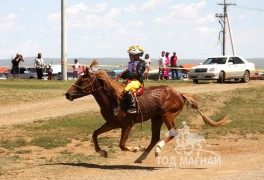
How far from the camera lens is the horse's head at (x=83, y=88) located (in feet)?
39.9

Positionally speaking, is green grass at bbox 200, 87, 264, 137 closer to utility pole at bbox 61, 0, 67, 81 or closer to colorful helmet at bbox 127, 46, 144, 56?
colorful helmet at bbox 127, 46, 144, 56

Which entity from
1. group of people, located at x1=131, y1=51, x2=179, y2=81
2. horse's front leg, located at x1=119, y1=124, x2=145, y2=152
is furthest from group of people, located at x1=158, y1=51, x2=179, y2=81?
horse's front leg, located at x1=119, y1=124, x2=145, y2=152

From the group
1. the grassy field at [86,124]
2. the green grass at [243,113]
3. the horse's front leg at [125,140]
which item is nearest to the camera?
the horse's front leg at [125,140]

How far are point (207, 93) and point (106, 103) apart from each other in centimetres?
1494

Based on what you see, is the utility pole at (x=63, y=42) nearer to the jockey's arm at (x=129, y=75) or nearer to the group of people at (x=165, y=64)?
the group of people at (x=165, y=64)

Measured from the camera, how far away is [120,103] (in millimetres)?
12219

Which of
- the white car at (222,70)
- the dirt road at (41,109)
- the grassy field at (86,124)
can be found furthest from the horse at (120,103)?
the white car at (222,70)

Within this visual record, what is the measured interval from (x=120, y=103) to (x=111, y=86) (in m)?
0.40

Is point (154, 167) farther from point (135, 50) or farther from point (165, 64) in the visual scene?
point (165, 64)

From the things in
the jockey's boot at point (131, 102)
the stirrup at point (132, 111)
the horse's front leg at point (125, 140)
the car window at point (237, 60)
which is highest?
the car window at point (237, 60)

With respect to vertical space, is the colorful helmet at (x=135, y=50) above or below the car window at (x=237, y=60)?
above

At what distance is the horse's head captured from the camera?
12.1 metres

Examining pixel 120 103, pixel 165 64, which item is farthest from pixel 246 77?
pixel 120 103

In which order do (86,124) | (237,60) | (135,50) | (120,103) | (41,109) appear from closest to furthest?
(120,103), (135,50), (86,124), (41,109), (237,60)
